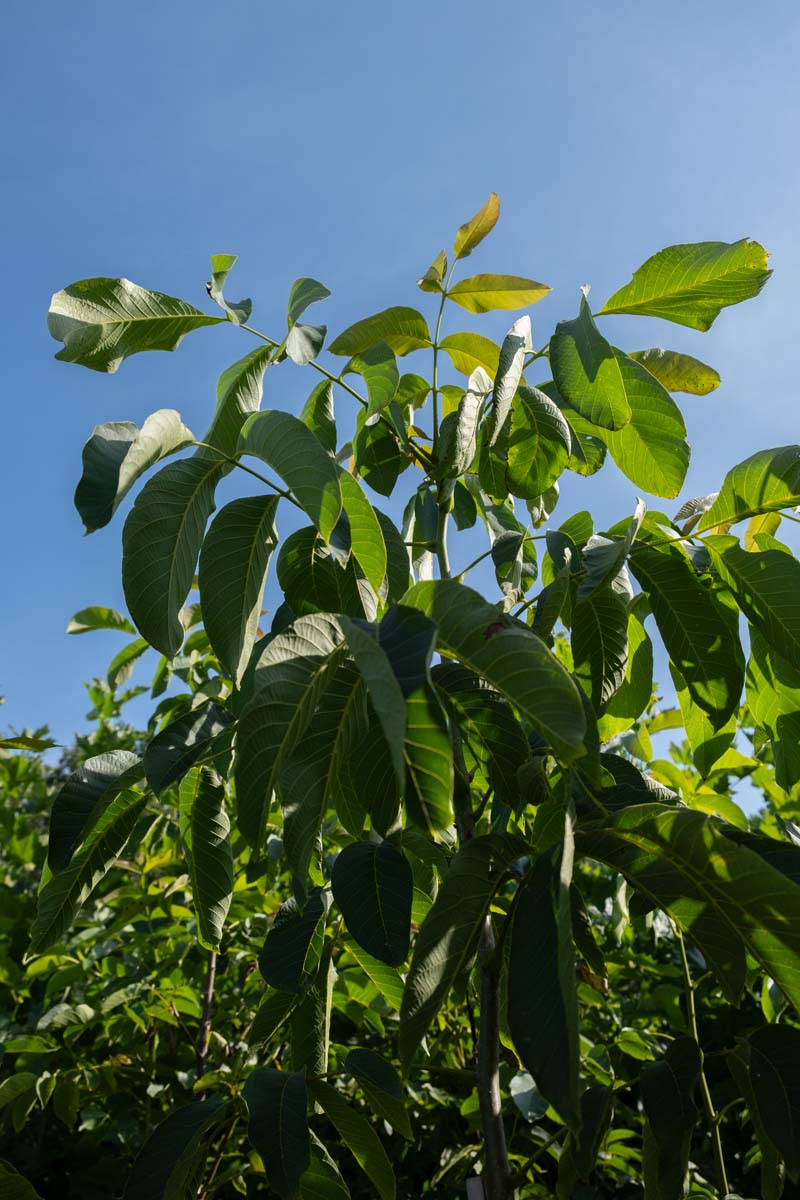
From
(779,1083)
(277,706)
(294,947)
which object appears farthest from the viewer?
(294,947)

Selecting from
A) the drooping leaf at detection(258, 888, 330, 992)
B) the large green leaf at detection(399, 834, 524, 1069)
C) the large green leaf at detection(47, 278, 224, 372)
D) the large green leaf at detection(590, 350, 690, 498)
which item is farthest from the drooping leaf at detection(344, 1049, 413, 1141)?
the large green leaf at detection(47, 278, 224, 372)

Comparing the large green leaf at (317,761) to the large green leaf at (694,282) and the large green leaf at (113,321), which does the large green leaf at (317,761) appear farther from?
the large green leaf at (694,282)

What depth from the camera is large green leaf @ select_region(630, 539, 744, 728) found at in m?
1.11

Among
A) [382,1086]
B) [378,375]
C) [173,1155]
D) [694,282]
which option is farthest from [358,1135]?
[694,282]

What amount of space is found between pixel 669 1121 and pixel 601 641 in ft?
1.76

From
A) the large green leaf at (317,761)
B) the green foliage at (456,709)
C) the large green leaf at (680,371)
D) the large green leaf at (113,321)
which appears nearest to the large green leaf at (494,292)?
the green foliage at (456,709)

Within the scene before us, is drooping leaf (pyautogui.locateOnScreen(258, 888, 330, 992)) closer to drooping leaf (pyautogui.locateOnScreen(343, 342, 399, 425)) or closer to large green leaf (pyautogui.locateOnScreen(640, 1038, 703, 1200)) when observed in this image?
large green leaf (pyautogui.locateOnScreen(640, 1038, 703, 1200))

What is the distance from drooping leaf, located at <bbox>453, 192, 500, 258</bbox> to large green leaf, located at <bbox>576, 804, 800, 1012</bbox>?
973mm

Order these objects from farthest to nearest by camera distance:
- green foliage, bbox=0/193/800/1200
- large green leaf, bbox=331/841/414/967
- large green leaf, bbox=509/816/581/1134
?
large green leaf, bbox=331/841/414/967 < green foliage, bbox=0/193/800/1200 < large green leaf, bbox=509/816/581/1134

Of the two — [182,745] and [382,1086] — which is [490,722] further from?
[382,1086]

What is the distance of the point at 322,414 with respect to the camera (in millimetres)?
1229

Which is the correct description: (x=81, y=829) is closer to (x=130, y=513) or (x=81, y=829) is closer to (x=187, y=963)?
(x=130, y=513)

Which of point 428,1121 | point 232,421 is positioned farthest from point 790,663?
point 428,1121

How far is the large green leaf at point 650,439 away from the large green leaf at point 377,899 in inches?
22.9
